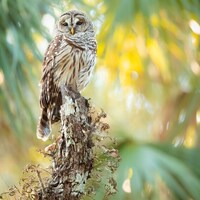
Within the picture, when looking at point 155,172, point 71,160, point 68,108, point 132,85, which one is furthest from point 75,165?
point 132,85

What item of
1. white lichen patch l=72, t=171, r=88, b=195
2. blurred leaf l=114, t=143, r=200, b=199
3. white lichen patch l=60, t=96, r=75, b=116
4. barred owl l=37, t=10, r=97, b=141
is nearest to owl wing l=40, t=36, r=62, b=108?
barred owl l=37, t=10, r=97, b=141

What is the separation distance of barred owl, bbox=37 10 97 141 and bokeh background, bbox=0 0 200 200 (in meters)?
0.10

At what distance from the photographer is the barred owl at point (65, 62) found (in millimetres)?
3113

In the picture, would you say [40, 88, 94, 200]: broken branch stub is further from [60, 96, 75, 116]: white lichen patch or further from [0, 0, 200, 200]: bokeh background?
[0, 0, 200, 200]: bokeh background

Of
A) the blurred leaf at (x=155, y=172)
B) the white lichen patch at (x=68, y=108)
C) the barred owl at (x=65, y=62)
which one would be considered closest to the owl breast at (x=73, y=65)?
the barred owl at (x=65, y=62)

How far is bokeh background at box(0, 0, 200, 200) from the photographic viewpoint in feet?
14.0

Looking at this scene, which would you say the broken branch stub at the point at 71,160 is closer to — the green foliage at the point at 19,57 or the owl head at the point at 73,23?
the owl head at the point at 73,23

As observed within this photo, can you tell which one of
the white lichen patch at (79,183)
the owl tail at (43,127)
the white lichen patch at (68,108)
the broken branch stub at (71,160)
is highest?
the owl tail at (43,127)

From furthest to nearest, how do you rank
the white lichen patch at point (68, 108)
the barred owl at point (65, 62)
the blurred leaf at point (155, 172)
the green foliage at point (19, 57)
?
1. the blurred leaf at point (155, 172)
2. the green foliage at point (19, 57)
3. the barred owl at point (65, 62)
4. the white lichen patch at point (68, 108)

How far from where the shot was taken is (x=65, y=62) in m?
3.39

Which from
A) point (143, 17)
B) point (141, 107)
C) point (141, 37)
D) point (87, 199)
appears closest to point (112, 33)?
point (143, 17)

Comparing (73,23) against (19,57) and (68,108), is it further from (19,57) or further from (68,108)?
(19,57)

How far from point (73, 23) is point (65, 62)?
27 centimetres

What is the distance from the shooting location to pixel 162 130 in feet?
21.3
